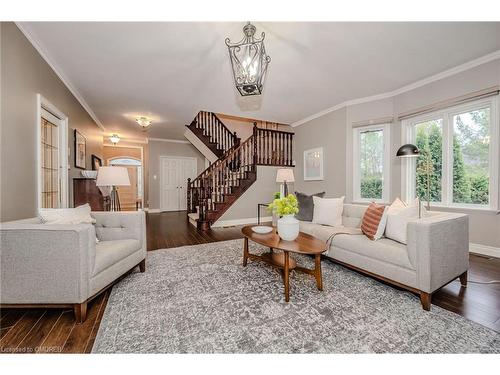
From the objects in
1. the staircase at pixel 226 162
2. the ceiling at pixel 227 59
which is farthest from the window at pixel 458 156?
the staircase at pixel 226 162

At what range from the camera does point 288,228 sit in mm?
2164

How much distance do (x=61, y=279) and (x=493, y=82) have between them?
17.1ft

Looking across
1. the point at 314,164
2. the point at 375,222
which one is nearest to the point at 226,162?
the point at 314,164

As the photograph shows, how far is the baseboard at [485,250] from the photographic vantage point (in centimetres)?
279

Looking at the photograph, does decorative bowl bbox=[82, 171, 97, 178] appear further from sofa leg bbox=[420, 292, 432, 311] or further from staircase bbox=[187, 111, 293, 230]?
sofa leg bbox=[420, 292, 432, 311]

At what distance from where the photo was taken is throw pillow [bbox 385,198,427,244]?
2.09m

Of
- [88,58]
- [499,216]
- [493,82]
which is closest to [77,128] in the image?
[88,58]

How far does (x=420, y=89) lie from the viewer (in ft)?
11.5

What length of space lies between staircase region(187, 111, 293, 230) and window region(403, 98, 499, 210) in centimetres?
298

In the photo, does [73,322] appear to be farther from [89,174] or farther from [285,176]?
[285,176]

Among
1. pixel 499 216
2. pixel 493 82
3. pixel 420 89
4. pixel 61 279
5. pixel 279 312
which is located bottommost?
pixel 279 312

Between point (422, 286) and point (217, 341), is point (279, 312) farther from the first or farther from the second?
point (422, 286)

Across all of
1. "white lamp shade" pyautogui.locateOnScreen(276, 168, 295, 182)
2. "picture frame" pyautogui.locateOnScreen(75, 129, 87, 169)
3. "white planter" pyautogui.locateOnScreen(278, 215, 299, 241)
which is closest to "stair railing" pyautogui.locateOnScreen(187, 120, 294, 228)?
"white lamp shade" pyautogui.locateOnScreen(276, 168, 295, 182)

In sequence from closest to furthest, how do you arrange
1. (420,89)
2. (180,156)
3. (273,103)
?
1. (420,89)
2. (273,103)
3. (180,156)
